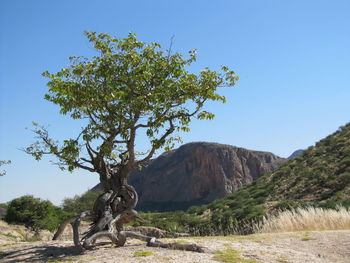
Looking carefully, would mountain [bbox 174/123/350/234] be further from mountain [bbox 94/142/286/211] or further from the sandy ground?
mountain [bbox 94/142/286/211]

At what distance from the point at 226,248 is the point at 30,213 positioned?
16.7 metres

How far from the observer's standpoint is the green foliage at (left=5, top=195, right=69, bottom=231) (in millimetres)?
19688

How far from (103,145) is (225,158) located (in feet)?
297

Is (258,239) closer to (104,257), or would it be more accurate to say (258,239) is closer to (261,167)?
(104,257)

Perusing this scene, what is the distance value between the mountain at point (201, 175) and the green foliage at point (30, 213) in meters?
70.9

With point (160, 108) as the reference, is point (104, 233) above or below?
below

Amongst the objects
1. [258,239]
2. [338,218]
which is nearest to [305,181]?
[338,218]

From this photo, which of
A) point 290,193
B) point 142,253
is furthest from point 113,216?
point 290,193

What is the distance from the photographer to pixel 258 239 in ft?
27.2

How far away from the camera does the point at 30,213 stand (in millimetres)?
20156

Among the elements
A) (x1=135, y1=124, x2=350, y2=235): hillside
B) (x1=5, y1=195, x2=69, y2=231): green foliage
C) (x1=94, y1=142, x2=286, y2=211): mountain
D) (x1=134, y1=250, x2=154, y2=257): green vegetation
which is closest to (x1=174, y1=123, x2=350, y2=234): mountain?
(x1=135, y1=124, x2=350, y2=235): hillside

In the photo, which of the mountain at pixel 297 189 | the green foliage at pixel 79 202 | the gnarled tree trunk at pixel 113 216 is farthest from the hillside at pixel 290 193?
the green foliage at pixel 79 202

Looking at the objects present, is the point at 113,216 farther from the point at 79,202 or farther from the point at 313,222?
the point at 79,202

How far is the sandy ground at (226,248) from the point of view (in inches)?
241
